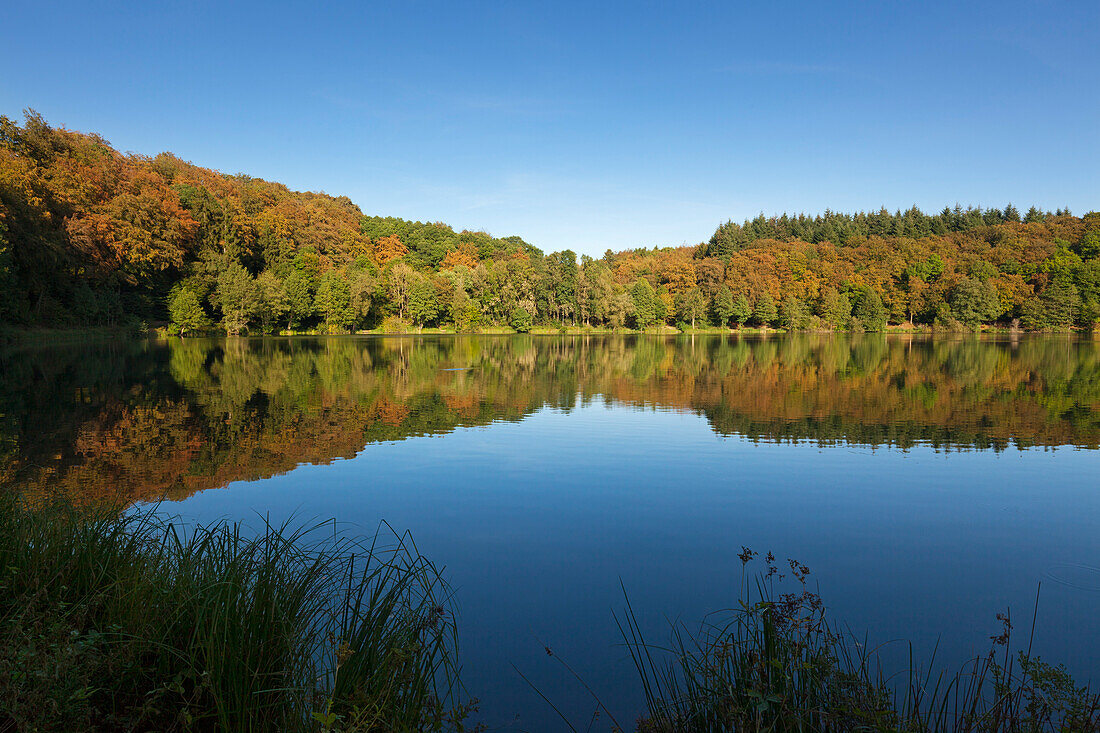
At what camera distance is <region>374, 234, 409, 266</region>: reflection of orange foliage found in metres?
92.2

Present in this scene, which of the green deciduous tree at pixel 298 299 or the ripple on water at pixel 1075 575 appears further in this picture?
the green deciduous tree at pixel 298 299

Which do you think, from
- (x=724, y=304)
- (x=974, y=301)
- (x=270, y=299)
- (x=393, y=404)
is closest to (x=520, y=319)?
(x=724, y=304)

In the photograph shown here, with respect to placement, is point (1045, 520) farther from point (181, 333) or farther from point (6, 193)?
point (181, 333)

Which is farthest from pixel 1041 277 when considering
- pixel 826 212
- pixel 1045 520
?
pixel 1045 520

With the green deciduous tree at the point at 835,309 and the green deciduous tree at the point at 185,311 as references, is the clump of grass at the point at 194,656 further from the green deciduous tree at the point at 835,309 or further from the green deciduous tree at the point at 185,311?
the green deciduous tree at the point at 835,309

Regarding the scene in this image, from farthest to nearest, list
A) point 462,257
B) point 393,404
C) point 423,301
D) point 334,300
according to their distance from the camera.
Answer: point 462,257 → point 423,301 → point 334,300 → point 393,404

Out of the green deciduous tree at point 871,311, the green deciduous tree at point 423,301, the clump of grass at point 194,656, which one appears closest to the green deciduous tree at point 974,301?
the green deciduous tree at point 871,311

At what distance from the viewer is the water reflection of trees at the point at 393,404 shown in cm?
1140

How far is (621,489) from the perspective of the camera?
9898 millimetres

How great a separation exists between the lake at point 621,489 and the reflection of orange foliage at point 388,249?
71.5 meters

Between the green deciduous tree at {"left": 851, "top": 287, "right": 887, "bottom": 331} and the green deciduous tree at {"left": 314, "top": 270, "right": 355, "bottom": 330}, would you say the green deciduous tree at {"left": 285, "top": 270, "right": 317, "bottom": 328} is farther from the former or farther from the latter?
the green deciduous tree at {"left": 851, "top": 287, "right": 887, "bottom": 331}

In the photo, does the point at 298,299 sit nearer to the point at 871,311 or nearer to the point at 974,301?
the point at 871,311

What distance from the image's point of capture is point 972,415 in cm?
1673

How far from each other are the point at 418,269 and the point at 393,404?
258 feet
